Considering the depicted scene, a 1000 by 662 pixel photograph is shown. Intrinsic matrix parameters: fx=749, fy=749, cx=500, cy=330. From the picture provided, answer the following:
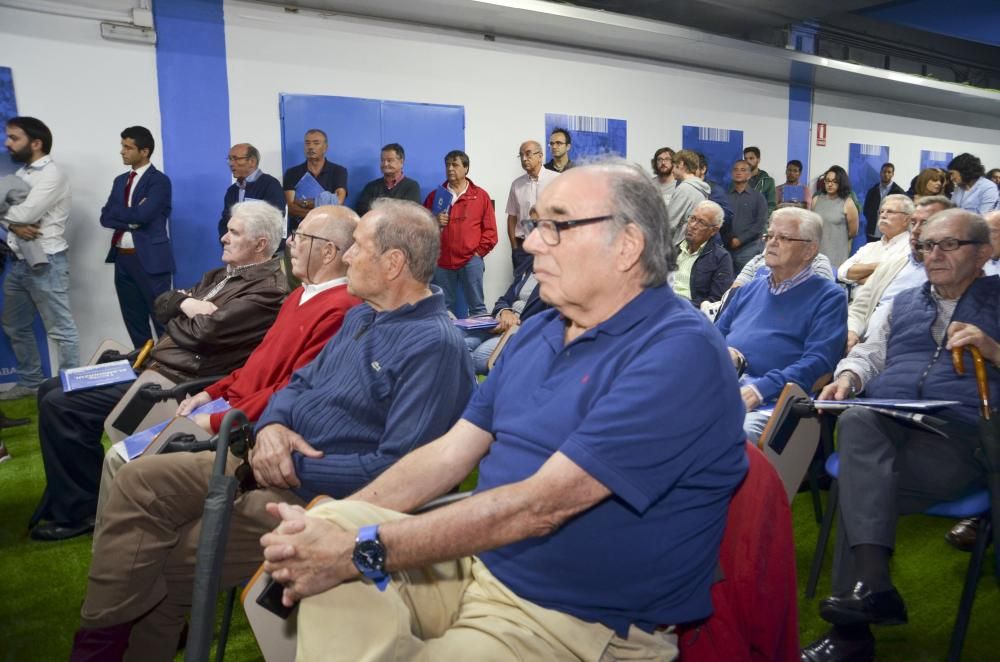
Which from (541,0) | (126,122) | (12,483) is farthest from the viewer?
(541,0)

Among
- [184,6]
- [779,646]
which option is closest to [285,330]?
[779,646]

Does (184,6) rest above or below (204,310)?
above

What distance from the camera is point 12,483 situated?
346 cm

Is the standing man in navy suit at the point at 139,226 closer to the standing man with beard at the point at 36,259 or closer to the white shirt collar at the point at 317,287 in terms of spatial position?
the standing man with beard at the point at 36,259

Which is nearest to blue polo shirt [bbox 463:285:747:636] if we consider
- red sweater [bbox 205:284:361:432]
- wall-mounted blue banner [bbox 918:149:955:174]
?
red sweater [bbox 205:284:361:432]

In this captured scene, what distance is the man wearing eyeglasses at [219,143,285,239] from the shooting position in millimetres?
5539

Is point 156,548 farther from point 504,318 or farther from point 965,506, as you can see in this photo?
point 504,318

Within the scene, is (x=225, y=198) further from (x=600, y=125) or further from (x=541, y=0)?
(x=600, y=125)

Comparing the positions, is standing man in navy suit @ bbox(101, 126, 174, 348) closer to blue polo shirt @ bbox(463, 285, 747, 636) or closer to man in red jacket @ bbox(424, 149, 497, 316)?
man in red jacket @ bbox(424, 149, 497, 316)

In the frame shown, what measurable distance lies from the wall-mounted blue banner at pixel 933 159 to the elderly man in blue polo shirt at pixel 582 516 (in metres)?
13.4

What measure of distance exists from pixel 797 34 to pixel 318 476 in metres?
9.45

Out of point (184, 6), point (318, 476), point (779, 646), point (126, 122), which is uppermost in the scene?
point (184, 6)

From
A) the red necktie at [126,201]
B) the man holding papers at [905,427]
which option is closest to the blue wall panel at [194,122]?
the red necktie at [126,201]

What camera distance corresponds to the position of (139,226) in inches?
207
